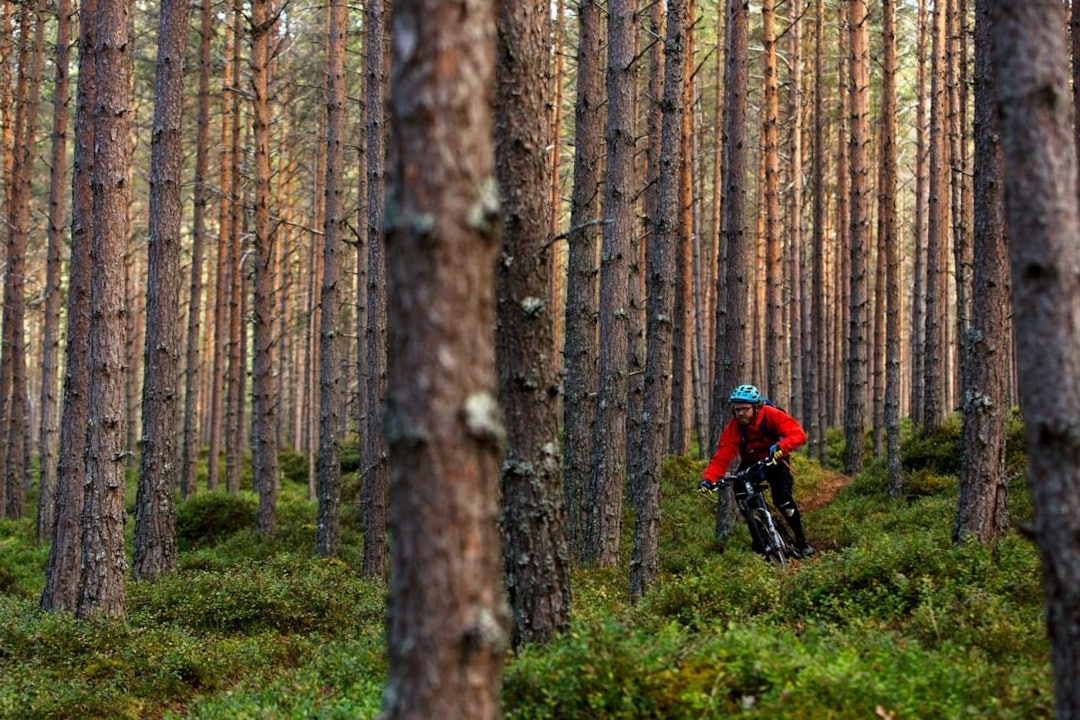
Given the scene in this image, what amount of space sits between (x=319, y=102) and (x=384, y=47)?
47.1 ft

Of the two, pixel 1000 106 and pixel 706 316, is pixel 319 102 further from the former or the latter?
pixel 1000 106

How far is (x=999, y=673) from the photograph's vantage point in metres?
5.57

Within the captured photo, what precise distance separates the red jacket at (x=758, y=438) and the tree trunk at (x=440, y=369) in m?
7.80

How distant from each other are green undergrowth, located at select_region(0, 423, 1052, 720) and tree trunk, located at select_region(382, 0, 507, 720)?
1733 mm

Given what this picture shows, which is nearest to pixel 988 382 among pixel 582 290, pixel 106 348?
pixel 582 290

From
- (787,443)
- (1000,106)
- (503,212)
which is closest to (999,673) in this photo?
(1000,106)

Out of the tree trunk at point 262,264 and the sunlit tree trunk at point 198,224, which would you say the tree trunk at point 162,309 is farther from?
the sunlit tree trunk at point 198,224

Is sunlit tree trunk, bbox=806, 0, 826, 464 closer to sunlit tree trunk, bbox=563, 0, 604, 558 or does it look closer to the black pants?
sunlit tree trunk, bbox=563, 0, 604, 558

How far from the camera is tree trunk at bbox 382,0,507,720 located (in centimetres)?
358

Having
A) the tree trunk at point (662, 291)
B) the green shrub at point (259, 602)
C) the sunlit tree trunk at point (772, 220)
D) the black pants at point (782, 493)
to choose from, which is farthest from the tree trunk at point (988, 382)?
the sunlit tree trunk at point (772, 220)

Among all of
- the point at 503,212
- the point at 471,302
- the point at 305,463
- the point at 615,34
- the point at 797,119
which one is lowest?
the point at 305,463

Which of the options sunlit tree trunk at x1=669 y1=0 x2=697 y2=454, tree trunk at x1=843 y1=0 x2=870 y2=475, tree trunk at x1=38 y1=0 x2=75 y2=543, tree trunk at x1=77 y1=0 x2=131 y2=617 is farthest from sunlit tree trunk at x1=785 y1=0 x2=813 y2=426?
tree trunk at x1=77 y1=0 x2=131 y2=617

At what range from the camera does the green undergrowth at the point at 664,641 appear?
5.23m

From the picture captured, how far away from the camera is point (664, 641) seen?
5754 millimetres
